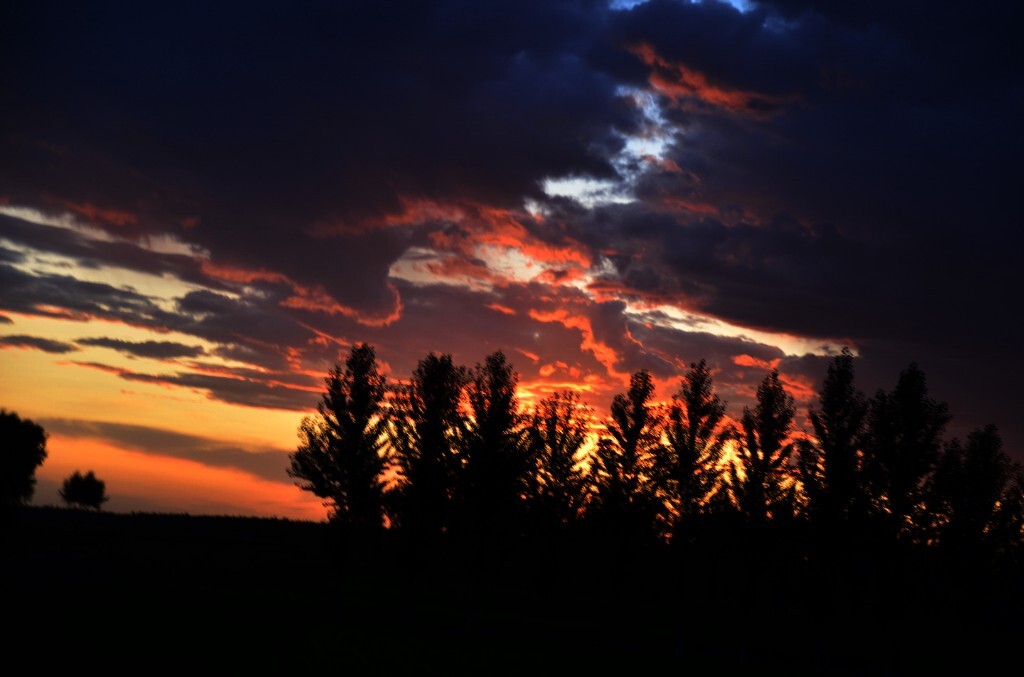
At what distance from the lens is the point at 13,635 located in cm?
3012

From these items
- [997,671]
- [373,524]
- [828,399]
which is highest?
[828,399]

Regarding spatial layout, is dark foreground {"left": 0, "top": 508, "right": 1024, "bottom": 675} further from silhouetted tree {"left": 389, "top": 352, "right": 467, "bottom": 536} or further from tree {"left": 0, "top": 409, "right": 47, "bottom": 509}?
tree {"left": 0, "top": 409, "right": 47, "bottom": 509}

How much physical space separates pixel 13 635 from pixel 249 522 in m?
80.9

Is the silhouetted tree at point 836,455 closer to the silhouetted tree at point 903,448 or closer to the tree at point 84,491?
the silhouetted tree at point 903,448

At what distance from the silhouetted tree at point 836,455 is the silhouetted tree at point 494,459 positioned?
1496cm

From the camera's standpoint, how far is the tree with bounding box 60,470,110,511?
128500 mm

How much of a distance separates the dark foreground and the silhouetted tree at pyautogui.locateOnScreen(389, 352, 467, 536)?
5.34ft

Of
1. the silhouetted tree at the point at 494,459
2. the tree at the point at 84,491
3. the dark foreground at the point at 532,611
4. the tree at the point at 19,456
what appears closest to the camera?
the dark foreground at the point at 532,611

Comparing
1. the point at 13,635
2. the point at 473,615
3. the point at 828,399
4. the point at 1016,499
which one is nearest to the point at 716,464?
the point at 828,399

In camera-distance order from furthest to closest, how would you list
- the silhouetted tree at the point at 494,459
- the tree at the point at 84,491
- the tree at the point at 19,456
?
the tree at the point at 84,491 → the tree at the point at 19,456 → the silhouetted tree at the point at 494,459

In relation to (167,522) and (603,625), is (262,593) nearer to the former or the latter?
(603,625)

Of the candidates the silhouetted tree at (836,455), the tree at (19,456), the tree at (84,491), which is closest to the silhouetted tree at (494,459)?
the silhouetted tree at (836,455)

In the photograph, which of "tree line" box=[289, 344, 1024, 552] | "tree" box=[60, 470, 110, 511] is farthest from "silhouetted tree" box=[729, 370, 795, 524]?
"tree" box=[60, 470, 110, 511]

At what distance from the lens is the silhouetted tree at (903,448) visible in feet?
141
